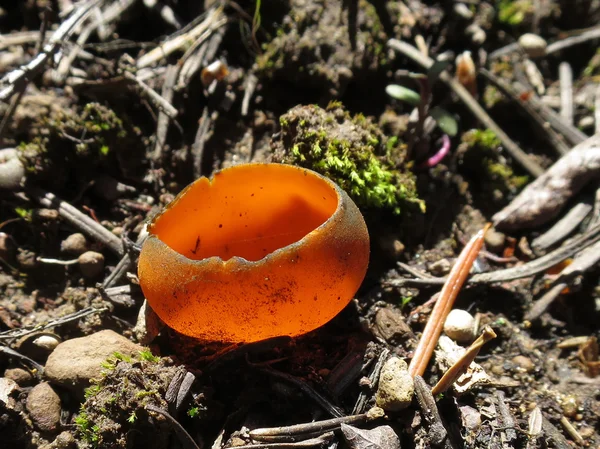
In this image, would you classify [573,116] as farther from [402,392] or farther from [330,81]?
[402,392]

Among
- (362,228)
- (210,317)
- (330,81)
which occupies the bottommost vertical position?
(210,317)

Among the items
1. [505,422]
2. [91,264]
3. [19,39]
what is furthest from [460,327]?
[19,39]

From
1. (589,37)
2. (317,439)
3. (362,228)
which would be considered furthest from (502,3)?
(317,439)

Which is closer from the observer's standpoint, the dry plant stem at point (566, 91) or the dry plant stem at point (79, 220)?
the dry plant stem at point (79, 220)

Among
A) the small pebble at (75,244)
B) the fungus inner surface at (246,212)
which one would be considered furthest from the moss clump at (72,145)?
the fungus inner surface at (246,212)

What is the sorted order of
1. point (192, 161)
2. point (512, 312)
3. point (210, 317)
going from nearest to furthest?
1. point (210, 317)
2. point (512, 312)
3. point (192, 161)

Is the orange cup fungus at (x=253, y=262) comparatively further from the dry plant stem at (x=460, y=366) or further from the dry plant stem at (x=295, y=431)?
the dry plant stem at (x=460, y=366)

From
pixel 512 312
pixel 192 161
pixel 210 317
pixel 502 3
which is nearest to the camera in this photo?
pixel 210 317
